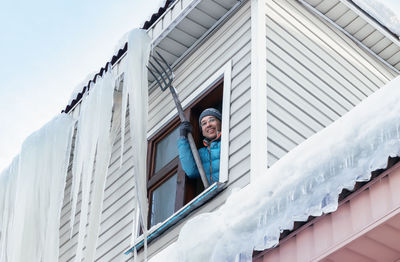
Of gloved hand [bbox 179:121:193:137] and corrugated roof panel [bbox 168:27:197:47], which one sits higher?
corrugated roof panel [bbox 168:27:197:47]

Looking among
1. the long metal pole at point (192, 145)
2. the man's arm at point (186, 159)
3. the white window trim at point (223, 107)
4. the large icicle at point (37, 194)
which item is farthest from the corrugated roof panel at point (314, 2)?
the large icicle at point (37, 194)

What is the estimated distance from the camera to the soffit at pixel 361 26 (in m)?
6.30

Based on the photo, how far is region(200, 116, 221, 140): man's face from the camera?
222 inches

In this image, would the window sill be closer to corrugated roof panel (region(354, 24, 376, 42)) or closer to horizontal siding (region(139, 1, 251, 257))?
horizontal siding (region(139, 1, 251, 257))

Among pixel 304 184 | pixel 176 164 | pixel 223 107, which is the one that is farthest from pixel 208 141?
pixel 304 184

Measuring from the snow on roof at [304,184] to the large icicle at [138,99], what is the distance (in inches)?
61.9

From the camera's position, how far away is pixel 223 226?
3.03 meters

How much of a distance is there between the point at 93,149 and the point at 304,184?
323 cm

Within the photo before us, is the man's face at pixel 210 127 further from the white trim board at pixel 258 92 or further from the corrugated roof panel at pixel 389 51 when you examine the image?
the corrugated roof panel at pixel 389 51

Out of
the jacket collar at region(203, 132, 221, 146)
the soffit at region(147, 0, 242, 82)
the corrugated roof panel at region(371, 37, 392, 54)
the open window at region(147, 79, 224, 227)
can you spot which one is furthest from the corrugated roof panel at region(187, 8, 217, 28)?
the corrugated roof panel at region(371, 37, 392, 54)

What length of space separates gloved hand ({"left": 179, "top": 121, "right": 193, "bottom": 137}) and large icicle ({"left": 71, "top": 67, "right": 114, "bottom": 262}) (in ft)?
2.04

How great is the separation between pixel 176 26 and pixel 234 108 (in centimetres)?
121

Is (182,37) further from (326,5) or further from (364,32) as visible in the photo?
(364,32)

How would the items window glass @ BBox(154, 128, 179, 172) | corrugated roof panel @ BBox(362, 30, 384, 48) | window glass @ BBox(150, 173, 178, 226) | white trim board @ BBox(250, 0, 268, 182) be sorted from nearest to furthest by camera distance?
1. white trim board @ BBox(250, 0, 268, 182)
2. window glass @ BBox(150, 173, 178, 226)
3. window glass @ BBox(154, 128, 179, 172)
4. corrugated roof panel @ BBox(362, 30, 384, 48)
